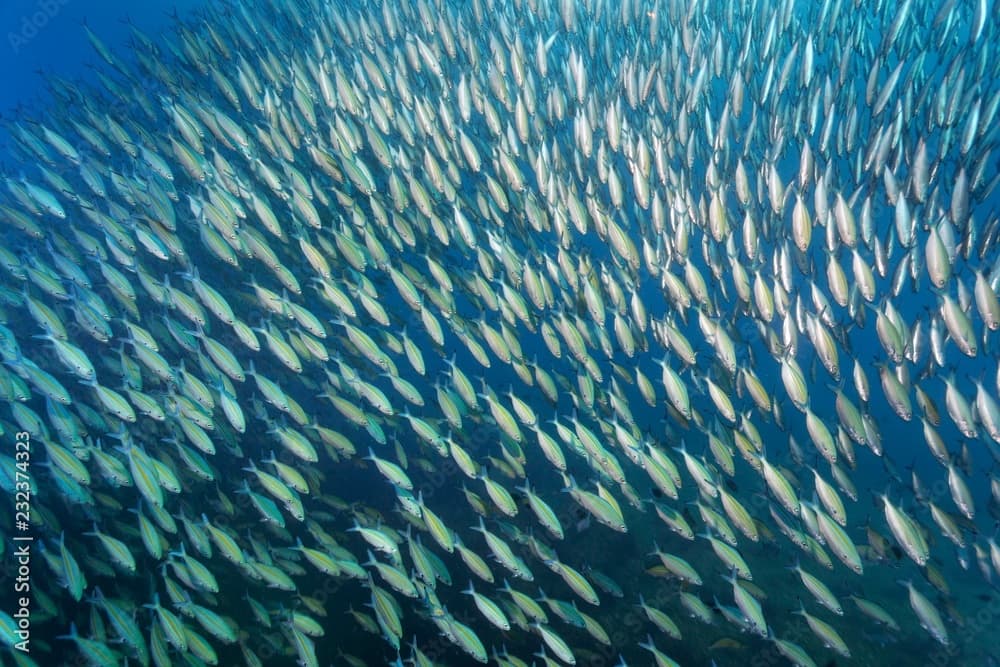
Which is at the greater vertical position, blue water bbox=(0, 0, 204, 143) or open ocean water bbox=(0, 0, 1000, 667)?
blue water bbox=(0, 0, 204, 143)

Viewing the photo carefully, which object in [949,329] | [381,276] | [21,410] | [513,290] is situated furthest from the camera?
[381,276]

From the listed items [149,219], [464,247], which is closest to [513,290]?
[464,247]

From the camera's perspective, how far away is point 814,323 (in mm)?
4527

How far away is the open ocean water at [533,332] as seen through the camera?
4.74 meters

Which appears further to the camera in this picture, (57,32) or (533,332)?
(57,32)

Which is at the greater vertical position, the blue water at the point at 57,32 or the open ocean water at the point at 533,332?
the blue water at the point at 57,32

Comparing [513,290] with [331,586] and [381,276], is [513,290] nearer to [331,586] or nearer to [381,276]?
[381,276]

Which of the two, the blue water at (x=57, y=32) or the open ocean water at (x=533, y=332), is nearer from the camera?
the open ocean water at (x=533, y=332)

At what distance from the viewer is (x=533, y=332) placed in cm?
609

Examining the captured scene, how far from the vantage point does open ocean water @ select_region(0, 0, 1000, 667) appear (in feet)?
15.6

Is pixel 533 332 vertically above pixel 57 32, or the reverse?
pixel 57 32

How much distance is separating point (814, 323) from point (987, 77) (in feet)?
12.3

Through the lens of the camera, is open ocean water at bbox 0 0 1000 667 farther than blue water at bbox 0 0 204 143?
No

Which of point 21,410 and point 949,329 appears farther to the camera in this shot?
point 21,410
